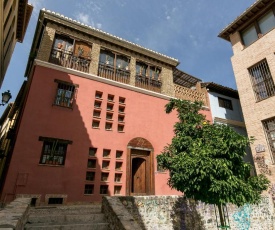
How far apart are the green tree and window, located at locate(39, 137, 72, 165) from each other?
5247mm

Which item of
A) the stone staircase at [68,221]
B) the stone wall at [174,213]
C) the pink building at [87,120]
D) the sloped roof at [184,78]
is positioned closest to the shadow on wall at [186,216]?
the stone wall at [174,213]

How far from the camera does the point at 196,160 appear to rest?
564cm

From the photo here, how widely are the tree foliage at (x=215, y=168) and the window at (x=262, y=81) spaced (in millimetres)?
7148

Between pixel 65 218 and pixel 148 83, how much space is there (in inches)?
386

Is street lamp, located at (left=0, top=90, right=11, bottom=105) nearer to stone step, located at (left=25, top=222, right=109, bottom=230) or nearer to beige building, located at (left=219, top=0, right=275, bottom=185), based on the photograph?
stone step, located at (left=25, top=222, right=109, bottom=230)

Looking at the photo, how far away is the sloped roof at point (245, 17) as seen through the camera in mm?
11859

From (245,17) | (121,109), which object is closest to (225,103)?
(245,17)

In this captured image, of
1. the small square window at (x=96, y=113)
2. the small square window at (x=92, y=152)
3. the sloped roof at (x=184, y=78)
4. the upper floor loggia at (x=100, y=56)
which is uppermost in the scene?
the sloped roof at (x=184, y=78)

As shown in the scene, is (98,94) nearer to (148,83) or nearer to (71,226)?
(148,83)

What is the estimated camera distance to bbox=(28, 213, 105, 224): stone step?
17.9 ft

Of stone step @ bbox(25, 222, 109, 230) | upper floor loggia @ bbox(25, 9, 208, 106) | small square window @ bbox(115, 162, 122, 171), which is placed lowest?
stone step @ bbox(25, 222, 109, 230)

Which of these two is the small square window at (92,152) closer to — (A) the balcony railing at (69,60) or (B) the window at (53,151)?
(B) the window at (53,151)

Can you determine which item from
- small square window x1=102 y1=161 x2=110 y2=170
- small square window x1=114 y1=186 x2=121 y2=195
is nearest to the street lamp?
small square window x1=102 y1=161 x2=110 y2=170

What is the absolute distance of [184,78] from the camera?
16.8 metres
